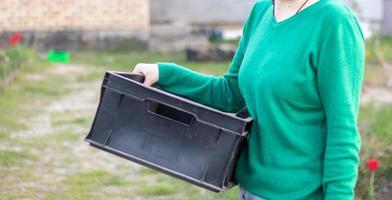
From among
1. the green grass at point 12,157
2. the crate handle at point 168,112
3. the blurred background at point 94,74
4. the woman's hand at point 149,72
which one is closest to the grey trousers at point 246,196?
the crate handle at point 168,112

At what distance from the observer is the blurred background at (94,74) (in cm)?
555

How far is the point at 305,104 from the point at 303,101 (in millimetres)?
12

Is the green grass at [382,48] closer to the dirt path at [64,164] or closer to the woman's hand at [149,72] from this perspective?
the dirt path at [64,164]

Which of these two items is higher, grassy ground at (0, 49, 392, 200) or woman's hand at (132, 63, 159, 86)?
woman's hand at (132, 63, 159, 86)

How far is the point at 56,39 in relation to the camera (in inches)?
528

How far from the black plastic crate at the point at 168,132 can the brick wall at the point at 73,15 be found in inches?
435

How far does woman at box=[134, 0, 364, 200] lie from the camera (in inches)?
87.9

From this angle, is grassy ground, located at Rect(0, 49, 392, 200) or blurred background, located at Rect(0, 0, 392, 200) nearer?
grassy ground, located at Rect(0, 49, 392, 200)

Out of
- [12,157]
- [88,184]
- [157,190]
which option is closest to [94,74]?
[12,157]

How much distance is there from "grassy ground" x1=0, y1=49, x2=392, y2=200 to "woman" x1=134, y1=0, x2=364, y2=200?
2734 mm

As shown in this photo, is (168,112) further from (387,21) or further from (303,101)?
(387,21)

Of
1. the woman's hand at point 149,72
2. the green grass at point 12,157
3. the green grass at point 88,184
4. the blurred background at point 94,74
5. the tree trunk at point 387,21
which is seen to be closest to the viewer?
the woman's hand at point 149,72

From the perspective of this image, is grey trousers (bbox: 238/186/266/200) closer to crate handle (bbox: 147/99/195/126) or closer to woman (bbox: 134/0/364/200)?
woman (bbox: 134/0/364/200)

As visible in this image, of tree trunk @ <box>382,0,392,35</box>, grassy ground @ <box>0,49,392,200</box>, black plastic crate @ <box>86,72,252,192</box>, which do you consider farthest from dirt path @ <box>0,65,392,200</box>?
tree trunk @ <box>382,0,392,35</box>
